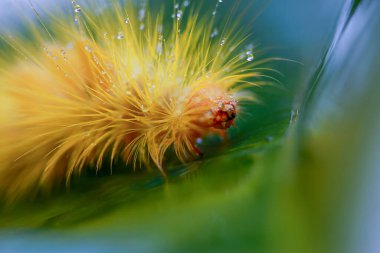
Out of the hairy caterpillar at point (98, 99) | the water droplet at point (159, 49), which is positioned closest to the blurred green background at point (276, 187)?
the hairy caterpillar at point (98, 99)

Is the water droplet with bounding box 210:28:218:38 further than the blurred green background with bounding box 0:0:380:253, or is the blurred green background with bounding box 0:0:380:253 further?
the water droplet with bounding box 210:28:218:38

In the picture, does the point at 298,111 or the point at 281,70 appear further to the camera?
the point at 281,70

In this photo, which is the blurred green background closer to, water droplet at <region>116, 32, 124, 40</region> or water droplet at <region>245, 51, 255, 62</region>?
water droplet at <region>245, 51, 255, 62</region>

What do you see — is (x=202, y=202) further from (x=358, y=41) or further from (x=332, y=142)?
(x=358, y=41)

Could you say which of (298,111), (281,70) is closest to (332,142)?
(298,111)

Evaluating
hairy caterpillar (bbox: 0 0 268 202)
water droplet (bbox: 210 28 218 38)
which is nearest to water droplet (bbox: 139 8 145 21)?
hairy caterpillar (bbox: 0 0 268 202)
